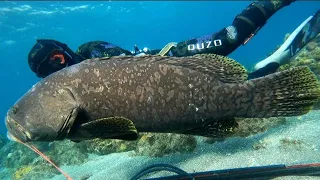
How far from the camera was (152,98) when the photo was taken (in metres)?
3.38

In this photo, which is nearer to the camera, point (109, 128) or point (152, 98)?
point (109, 128)

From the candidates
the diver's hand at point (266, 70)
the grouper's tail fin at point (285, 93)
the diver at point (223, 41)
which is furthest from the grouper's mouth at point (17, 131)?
the diver's hand at point (266, 70)

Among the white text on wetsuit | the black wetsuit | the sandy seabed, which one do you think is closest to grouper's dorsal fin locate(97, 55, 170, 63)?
the sandy seabed

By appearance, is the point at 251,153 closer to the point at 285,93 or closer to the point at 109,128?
the point at 285,93

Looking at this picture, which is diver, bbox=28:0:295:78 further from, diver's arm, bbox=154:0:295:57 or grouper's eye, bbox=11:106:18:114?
grouper's eye, bbox=11:106:18:114

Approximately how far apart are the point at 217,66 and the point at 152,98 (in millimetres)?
977

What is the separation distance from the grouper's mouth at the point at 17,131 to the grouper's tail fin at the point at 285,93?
107 inches

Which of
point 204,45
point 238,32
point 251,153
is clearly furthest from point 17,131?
point 238,32

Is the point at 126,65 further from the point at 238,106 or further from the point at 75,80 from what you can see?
the point at 238,106

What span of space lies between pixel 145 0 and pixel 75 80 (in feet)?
175

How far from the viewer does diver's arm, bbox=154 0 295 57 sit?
6914 millimetres

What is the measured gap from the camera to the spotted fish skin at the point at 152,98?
317 centimetres

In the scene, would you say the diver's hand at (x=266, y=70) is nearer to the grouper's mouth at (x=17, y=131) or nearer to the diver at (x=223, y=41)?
the diver at (x=223, y=41)

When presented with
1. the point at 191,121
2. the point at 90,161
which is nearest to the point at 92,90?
the point at 191,121
